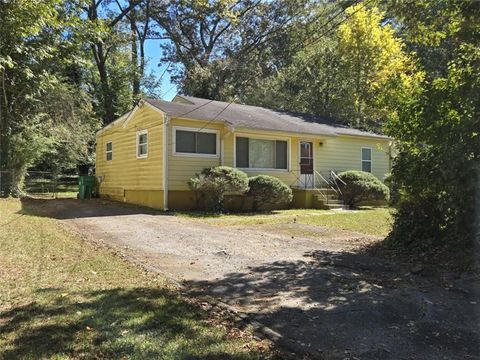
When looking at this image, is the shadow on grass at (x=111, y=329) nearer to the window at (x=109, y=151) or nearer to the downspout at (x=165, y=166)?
the downspout at (x=165, y=166)

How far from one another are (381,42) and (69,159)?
69.3 ft

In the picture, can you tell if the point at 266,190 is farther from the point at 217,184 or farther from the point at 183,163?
the point at 183,163

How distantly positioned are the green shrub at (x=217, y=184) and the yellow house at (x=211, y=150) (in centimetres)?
95

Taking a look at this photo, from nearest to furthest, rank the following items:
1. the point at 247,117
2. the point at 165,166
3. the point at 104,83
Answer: the point at 165,166 → the point at 247,117 → the point at 104,83

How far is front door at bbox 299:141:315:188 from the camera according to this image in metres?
18.9

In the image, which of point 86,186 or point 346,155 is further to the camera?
point 86,186

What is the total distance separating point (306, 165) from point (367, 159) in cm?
412

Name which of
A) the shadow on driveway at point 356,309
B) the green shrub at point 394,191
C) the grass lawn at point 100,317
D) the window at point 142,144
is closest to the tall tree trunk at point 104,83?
the window at point 142,144

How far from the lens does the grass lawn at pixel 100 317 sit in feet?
11.9

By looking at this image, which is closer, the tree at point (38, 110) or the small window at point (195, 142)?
the small window at point (195, 142)

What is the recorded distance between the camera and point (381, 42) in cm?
2739

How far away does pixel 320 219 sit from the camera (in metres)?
13.6

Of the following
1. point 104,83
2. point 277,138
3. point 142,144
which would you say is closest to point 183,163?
point 142,144

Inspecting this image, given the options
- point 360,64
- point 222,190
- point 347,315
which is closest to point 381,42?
point 360,64
